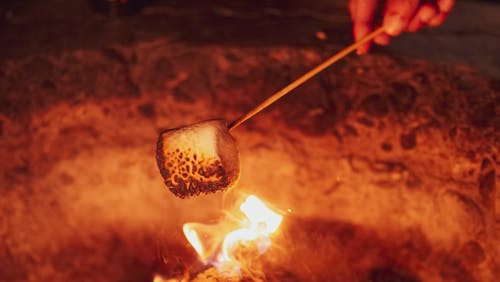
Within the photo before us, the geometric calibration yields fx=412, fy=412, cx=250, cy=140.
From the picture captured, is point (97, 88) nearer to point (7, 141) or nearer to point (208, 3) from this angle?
point (7, 141)

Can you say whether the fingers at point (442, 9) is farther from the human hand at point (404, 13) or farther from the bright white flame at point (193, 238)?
the bright white flame at point (193, 238)

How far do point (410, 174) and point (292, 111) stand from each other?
2.29ft

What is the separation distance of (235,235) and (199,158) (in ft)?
1.78

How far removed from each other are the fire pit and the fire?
0.05 metres

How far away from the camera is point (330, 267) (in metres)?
1.97

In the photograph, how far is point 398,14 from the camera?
177 cm

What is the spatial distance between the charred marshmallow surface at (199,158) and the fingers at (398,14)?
33.7 inches

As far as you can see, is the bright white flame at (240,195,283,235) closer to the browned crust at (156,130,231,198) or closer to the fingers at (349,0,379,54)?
the browned crust at (156,130,231,198)

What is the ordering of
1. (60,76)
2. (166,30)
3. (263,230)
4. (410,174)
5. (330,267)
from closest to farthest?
(263,230) < (330,267) < (410,174) < (60,76) < (166,30)

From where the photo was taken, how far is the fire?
69.3 inches

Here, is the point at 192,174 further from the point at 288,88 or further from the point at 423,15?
the point at 423,15

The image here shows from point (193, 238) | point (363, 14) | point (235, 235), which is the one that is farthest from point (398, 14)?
point (193, 238)

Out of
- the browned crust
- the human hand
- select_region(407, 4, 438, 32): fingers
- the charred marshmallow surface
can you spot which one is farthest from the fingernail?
the browned crust

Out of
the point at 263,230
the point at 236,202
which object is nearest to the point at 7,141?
the point at 236,202
